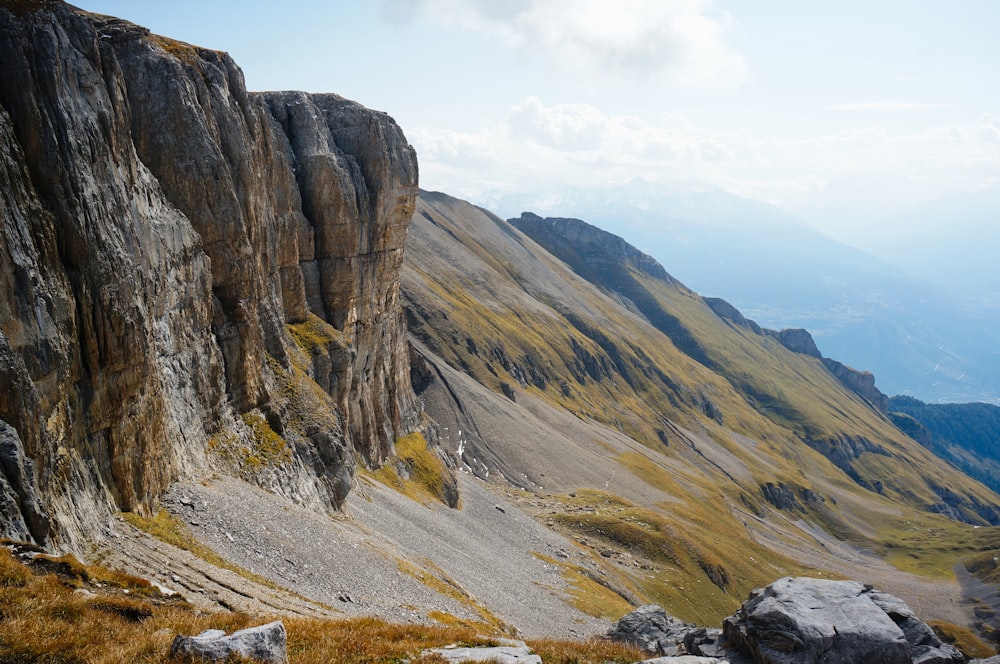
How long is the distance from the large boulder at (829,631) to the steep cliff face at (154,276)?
27.9m

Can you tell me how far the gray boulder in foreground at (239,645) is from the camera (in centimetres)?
1520

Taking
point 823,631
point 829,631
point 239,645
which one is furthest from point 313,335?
point 239,645

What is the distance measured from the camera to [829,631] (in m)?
26.9

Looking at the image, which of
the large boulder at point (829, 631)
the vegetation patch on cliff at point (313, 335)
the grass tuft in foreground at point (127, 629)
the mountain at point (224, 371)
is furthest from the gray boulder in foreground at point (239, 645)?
the vegetation patch on cliff at point (313, 335)

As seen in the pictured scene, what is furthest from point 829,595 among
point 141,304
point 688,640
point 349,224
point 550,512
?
point 550,512

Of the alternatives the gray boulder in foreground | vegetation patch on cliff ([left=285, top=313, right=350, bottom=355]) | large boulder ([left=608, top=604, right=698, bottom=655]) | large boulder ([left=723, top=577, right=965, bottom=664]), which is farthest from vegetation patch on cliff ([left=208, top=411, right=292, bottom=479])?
large boulder ([left=723, top=577, right=965, bottom=664])

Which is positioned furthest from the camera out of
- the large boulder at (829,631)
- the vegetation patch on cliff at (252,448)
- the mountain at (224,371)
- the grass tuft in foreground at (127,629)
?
the vegetation patch on cliff at (252,448)

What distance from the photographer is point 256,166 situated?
55.6 meters

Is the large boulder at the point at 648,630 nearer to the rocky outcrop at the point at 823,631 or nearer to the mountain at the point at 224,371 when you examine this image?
the rocky outcrop at the point at 823,631

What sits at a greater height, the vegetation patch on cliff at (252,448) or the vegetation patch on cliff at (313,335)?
the vegetation patch on cliff at (313,335)

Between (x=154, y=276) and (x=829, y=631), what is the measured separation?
3856cm

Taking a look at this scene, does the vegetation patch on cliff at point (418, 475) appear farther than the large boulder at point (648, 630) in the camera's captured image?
Yes

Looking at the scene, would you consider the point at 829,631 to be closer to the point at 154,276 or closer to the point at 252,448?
the point at 154,276

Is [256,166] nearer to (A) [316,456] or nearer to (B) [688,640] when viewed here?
(A) [316,456]
